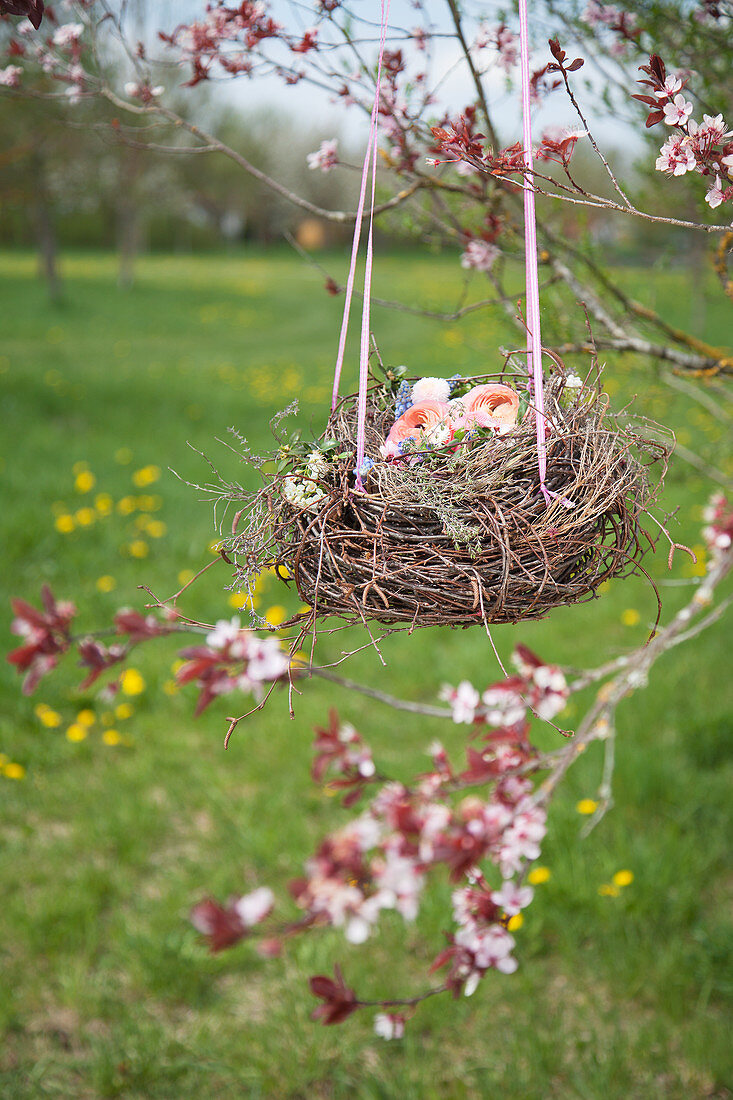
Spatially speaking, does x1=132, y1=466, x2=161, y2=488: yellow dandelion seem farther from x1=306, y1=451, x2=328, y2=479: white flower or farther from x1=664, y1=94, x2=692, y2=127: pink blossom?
x1=664, y1=94, x2=692, y2=127: pink blossom

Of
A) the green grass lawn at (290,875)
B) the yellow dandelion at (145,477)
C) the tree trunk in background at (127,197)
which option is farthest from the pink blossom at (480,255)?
the tree trunk in background at (127,197)

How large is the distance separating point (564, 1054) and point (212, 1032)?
119cm

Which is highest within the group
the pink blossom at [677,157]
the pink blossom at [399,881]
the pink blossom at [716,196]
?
the pink blossom at [677,157]

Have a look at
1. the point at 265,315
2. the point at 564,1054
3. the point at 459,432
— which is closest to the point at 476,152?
the point at 459,432

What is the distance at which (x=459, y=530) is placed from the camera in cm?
139

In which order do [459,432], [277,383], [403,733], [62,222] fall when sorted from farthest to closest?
[62,222] → [277,383] → [403,733] → [459,432]

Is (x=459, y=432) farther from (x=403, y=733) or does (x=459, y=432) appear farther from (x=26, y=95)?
(x=403, y=733)

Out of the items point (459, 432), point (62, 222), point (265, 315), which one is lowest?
point (62, 222)

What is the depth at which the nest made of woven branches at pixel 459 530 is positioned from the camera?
140cm

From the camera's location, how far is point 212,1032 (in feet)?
9.21

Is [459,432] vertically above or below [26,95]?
below

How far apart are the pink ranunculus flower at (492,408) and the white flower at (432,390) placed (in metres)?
0.05

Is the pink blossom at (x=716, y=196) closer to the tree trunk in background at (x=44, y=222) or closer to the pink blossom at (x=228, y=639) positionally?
the pink blossom at (x=228, y=639)

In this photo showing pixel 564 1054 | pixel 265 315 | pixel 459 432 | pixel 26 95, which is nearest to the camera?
pixel 459 432
